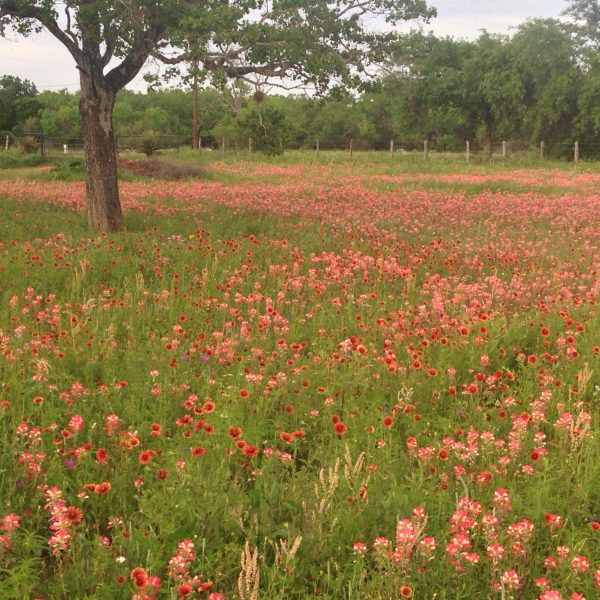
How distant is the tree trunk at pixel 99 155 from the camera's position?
11008mm

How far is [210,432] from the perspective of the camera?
3.33 meters

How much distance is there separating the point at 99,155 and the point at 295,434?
947cm

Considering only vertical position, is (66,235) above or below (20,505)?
above

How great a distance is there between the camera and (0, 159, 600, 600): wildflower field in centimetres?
262

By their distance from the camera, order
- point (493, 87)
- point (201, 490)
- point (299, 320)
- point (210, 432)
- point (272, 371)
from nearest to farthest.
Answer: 1. point (201, 490)
2. point (210, 432)
3. point (272, 371)
4. point (299, 320)
5. point (493, 87)

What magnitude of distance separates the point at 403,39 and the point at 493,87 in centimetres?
4026

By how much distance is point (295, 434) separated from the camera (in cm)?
317

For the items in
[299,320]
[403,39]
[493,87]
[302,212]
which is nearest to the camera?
[299,320]

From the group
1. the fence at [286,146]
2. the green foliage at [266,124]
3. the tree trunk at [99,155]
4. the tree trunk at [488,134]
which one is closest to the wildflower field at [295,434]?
the tree trunk at [99,155]

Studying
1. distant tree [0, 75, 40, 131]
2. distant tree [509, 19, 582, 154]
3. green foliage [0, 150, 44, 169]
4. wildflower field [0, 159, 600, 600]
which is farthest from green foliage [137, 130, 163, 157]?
distant tree [0, 75, 40, 131]

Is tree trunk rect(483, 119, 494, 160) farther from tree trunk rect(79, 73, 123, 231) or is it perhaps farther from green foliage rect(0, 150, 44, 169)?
tree trunk rect(79, 73, 123, 231)

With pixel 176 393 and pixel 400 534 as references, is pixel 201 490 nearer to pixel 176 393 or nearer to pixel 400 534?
pixel 400 534

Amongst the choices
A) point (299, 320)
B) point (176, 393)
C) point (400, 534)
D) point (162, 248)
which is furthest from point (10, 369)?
point (162, 248)

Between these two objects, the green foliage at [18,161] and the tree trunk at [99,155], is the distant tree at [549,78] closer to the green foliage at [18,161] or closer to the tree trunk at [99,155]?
the green foliage at [18,161]
